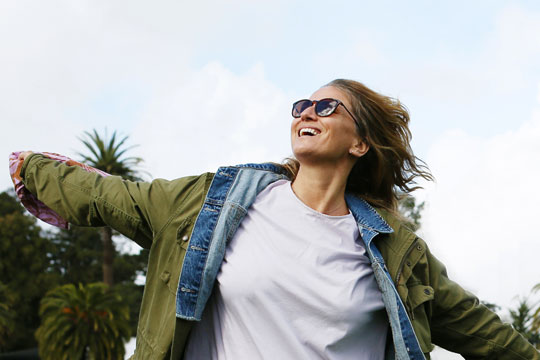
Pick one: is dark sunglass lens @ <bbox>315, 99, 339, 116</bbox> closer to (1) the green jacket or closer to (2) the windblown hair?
(2) the windblown hair

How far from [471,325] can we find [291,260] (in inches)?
47.1

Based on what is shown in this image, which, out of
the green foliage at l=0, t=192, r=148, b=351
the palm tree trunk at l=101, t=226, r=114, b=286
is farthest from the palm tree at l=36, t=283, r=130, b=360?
the green foliage at l=0, t=192, r=148, b=351

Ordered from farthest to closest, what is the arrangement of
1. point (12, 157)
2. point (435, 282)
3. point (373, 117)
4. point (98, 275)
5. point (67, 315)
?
point (98, 275)
point (67, 315)
point (373, 117)
point (435, 282)
point (12, 157)

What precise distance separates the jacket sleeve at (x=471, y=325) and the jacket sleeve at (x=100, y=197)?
1.54m

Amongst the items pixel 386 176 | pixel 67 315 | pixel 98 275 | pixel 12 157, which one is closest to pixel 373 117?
pixel 386 176

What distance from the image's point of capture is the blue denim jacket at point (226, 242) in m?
3.07

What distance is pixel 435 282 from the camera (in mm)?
3580

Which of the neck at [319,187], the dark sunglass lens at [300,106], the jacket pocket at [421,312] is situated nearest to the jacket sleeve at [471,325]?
the jacket pocket at [421,312]

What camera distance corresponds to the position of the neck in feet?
11.5

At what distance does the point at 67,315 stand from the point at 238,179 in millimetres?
31789

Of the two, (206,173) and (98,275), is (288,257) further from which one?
(98,275)

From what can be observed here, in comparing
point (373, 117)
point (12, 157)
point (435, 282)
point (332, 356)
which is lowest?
point (332, 356)

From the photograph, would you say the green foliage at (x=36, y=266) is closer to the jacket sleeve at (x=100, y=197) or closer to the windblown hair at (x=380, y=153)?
the windblown hair at (x=380, y=153)

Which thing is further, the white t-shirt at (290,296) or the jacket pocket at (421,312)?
the jacket pocket at (421,312)
